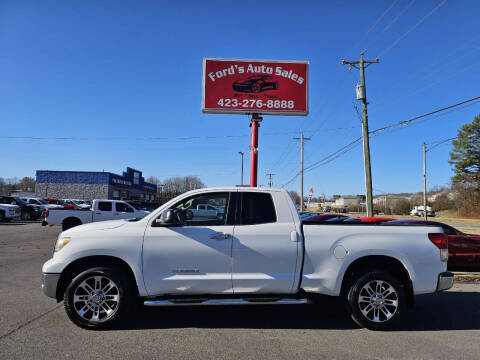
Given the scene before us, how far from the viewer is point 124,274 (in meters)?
4.53

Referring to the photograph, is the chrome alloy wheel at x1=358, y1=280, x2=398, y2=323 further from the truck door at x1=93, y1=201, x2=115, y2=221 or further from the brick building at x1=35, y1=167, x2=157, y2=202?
the brick building at x1=35, y1=167, x2=157, y2=202

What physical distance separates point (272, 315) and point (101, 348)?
97.5 inches

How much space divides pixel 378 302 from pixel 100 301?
3765 mm

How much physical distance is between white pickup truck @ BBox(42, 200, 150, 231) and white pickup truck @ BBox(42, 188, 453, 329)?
421 inches

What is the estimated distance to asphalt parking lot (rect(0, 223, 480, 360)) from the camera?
3789mm

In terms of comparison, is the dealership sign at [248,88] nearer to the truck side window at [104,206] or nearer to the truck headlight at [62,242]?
the truck side window at [104,206]

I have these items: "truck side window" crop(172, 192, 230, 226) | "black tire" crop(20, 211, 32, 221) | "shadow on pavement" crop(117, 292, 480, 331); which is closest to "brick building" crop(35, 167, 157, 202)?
"black tire" crop(20, 211, 32, 221)

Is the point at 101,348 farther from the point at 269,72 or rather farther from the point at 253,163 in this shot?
the point at 269,72

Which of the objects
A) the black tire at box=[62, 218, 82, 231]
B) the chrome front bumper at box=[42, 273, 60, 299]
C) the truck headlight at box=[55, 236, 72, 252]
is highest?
the truck headlight at box=[55, 236, 72, 252]

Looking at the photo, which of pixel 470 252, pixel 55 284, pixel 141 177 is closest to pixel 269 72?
pixel 470 252

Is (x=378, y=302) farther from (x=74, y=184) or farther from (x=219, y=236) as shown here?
(x=74, y=184)

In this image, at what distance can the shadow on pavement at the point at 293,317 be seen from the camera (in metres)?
4.70

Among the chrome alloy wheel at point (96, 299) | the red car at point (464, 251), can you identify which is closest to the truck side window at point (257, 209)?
the chrome alloy wheel at point (96, 299)

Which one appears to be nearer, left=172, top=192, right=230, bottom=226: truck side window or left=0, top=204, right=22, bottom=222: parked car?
left=172, top=192, right=230, bottom=226: truck side window
